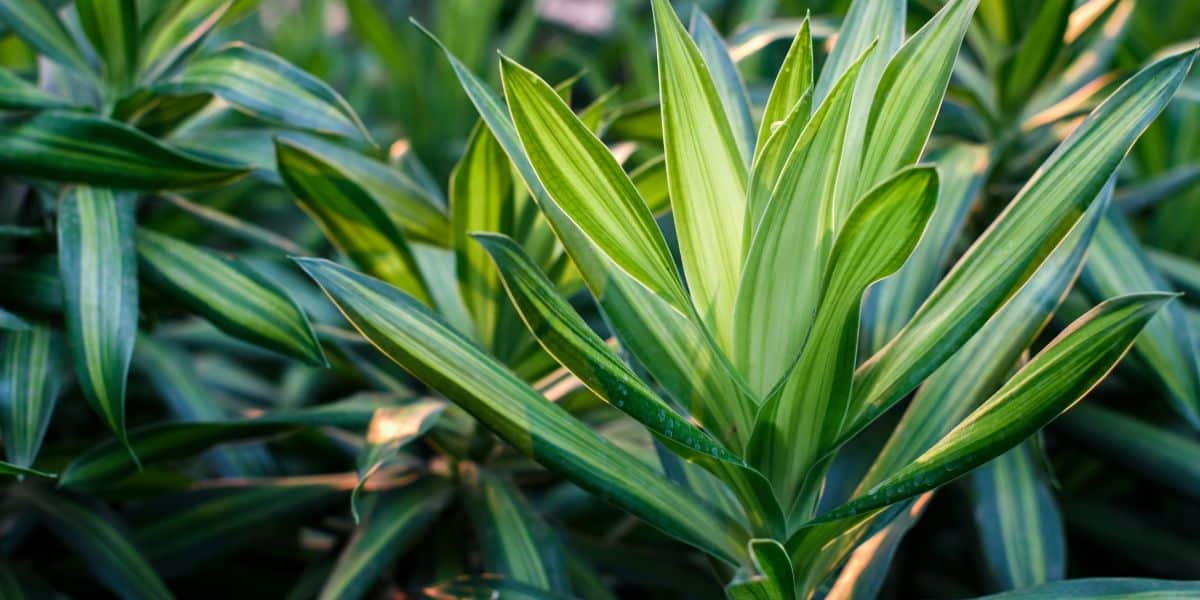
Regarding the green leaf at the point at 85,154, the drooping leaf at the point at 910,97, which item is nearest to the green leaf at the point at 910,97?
the drooping leaf at the point at 910,97

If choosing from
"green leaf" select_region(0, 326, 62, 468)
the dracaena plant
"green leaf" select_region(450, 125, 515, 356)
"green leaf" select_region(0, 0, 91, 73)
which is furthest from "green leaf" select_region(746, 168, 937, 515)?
"green leaf" select_region(0, 0, 91, 73)

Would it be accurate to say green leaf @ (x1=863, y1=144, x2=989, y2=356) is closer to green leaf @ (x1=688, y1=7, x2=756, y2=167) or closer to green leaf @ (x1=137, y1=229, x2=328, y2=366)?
green leaf @ (x1=688, y1=7, x2=756, y2=167)

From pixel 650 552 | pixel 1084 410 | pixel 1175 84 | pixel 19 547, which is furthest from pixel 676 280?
pixel 19 547

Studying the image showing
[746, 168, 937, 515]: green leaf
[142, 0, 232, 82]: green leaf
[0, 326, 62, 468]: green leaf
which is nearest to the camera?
[746, 168, 937, 515]: green leaf

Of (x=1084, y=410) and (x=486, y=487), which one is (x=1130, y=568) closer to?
(x=1084, y=410)

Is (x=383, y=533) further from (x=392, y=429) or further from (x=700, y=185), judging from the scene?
(x=700, y=185)

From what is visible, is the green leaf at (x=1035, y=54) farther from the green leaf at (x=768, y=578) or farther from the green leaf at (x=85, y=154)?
the green leaf at (x=85, y=154)
